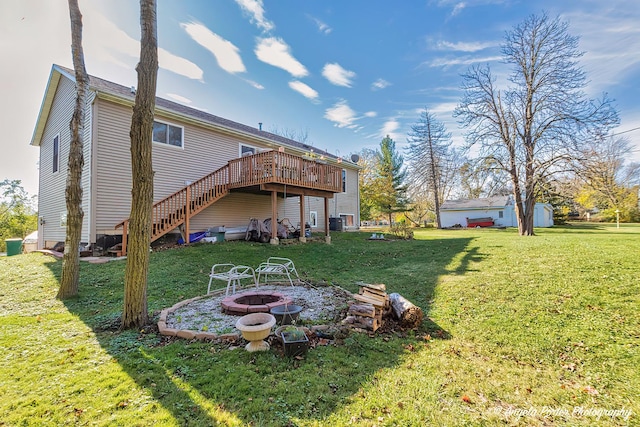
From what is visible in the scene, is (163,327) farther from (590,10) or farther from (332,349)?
(590,10)

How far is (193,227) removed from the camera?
1173 centimetres

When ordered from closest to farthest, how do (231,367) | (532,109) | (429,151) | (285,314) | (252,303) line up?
(231,367) < (285,314) < (252,303) < (532,109) < (429,151)

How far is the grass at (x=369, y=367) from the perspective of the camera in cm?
233

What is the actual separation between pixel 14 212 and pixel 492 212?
44956mm

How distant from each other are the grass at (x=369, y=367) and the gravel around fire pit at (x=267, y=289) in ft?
1.46

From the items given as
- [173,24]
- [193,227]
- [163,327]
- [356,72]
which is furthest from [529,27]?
[163,327]

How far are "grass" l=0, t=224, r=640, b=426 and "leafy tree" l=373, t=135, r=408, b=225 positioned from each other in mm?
25689

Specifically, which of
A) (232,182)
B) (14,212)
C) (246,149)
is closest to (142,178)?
A: (232,182)

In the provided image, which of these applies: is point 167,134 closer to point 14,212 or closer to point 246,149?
point 246,149

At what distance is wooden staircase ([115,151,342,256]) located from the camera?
1012cm

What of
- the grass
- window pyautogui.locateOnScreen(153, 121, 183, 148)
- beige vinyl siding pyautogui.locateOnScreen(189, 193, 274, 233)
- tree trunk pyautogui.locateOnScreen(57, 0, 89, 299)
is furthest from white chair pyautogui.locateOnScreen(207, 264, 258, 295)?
window pyautogui.locateOnScreen(153, 121, 183, 148)

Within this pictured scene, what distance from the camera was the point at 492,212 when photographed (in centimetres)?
3256

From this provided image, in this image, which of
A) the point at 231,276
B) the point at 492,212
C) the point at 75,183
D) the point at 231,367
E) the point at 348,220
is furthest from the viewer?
the point at 492,212

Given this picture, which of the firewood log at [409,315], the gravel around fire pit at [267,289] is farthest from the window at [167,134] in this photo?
the firewood log at [409,315]
